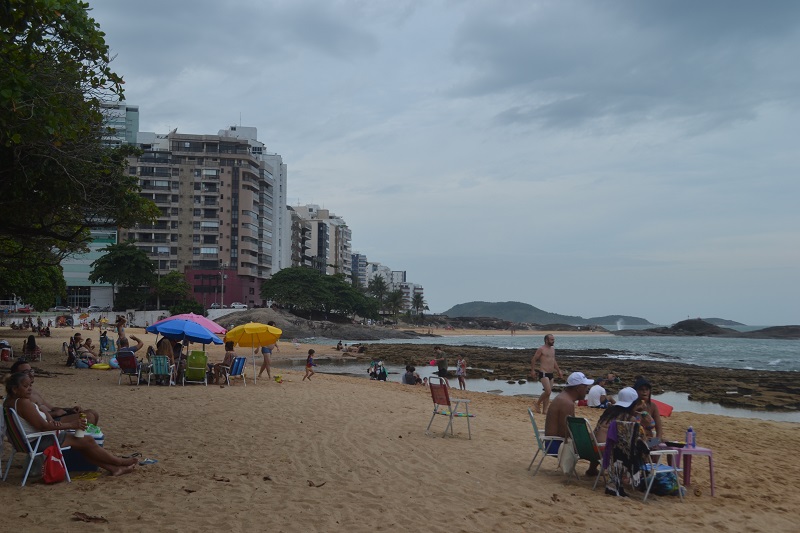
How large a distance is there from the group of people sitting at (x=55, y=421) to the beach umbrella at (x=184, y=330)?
852 centimetres

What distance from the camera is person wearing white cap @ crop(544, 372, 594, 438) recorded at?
7.97m

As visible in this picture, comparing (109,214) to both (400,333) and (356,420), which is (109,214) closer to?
(356,420)

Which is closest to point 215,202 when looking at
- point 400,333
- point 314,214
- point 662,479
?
point 400,333

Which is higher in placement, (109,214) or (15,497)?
(109,214)

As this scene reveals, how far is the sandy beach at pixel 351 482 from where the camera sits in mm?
5797

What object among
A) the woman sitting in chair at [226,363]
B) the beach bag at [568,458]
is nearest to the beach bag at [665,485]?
the beach bag at [568,458]

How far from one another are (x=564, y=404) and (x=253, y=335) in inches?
443

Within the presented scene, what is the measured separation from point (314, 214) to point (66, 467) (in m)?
146

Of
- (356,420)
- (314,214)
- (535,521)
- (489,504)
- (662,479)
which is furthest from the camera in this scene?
(314,214)

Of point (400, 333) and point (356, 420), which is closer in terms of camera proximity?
point (356, 420)

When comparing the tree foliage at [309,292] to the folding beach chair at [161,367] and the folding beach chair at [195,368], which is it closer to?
the folding beach chair at [195,368]

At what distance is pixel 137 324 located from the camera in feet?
238

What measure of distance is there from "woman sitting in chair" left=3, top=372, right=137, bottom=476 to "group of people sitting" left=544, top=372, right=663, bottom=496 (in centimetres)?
500

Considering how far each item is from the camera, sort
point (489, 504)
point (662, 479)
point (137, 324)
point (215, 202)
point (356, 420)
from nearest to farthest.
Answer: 1. point (489, 504)
2. point (662, 479)
3. point (356, 420)
4. point (137, 324)
5. point (215, 202)
